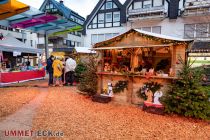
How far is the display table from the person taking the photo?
11.9 m

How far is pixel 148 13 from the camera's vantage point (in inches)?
896

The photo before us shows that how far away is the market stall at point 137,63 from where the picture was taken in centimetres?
680

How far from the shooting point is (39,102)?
7.72 meters

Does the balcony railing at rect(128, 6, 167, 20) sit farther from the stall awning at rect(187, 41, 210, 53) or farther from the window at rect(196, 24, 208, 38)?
the stall awning at rect(187, 41, 210, 53)

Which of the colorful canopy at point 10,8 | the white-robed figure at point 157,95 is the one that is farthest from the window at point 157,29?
the colorful canopy at point 10,8

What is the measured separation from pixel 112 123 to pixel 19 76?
33.0ft

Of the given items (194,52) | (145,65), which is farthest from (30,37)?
(145,65)

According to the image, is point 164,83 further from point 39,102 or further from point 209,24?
point 209,24

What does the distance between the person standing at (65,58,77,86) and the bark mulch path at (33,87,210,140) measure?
4749mm

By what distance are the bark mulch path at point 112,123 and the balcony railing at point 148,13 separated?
1772 centimetres

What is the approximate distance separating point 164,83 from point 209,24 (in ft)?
55.6

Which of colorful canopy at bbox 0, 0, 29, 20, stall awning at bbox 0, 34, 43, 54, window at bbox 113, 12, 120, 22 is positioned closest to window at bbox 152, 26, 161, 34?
window at bbox 113, 12, 120, 22

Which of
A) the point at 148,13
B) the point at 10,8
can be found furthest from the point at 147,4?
the point at 10,8

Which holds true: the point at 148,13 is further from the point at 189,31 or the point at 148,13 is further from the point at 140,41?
the point at 140,41
